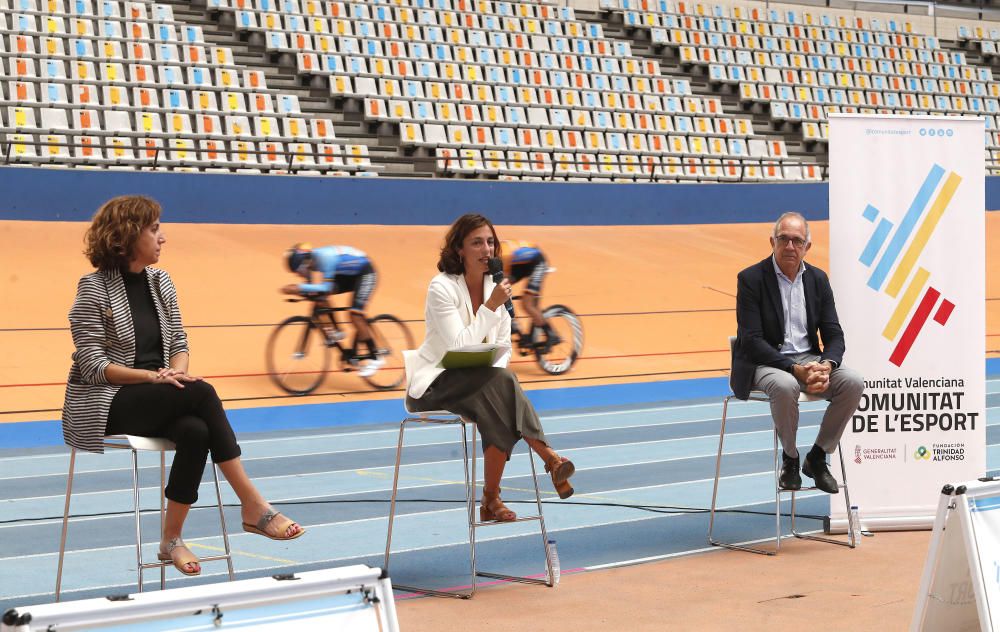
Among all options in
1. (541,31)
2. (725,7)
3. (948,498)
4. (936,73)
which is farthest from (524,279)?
(936,73)

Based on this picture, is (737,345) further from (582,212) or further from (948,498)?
(582,212)

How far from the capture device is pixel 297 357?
10.4 meters

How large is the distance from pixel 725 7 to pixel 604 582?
2078 centimetres

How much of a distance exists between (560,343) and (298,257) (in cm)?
257

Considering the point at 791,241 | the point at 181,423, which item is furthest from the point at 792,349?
the point at 181,423

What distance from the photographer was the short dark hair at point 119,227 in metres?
4.07

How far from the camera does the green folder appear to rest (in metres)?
4.45

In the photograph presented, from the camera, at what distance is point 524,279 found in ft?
36.3

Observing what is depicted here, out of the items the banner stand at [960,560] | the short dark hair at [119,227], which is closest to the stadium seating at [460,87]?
the short dark hair at [119,227]

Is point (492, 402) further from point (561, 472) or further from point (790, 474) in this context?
point (790, 474)

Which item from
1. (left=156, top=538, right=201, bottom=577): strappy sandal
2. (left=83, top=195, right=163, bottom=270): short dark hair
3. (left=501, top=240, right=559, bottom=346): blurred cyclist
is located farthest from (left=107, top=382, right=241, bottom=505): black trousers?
(left=501, top=240, right=559, bottom=346): blurred cyclist

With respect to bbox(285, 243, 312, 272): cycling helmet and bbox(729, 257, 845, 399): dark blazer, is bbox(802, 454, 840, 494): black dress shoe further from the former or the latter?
bbox(285, 243, 312, 272): cycling helmet

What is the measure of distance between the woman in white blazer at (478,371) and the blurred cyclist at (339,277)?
215 inches

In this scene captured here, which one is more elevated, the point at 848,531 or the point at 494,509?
the point at 494,509
